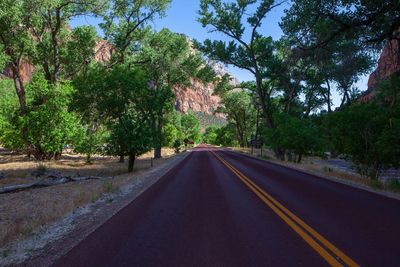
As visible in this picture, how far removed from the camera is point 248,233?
269 inches

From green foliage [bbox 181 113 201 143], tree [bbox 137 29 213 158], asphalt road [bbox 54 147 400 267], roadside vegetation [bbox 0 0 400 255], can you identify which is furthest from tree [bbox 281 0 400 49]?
green foliage [bbox 181 113 201 143]

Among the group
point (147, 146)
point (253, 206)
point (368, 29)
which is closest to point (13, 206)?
point (253, 206)

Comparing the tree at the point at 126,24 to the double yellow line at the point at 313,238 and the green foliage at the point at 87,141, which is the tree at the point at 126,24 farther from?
the double yellow line at the point at 313,238

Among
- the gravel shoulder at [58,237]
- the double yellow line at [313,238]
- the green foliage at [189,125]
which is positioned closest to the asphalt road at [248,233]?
the double yellow line at [313,238]

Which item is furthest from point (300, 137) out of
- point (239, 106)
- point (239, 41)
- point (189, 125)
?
point (189, 125)

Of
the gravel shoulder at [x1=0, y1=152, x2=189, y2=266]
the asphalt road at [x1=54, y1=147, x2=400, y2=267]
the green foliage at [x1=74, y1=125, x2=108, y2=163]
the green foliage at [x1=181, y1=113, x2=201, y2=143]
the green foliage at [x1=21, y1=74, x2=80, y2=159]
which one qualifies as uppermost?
the green foliage at [x1=181, y1=113, x2=201, y2=143]

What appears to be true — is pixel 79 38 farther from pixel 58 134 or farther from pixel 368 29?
pixel 368 29

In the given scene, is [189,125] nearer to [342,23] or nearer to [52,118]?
[52,118]

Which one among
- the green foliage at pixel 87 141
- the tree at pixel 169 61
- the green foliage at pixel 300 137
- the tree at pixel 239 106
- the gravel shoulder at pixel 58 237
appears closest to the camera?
the gravel shoulder at pixel 58 237

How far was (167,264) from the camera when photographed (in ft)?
17.0

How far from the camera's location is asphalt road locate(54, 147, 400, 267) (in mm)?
5359

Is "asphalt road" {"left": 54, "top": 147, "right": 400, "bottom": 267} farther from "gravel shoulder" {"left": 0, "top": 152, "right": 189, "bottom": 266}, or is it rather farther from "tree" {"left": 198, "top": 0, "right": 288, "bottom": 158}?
"tree" {"left": 198, "top": 0, "right": 288, "bottom": 158}

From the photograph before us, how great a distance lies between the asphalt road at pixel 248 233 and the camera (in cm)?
536

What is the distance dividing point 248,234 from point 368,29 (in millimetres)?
13320
